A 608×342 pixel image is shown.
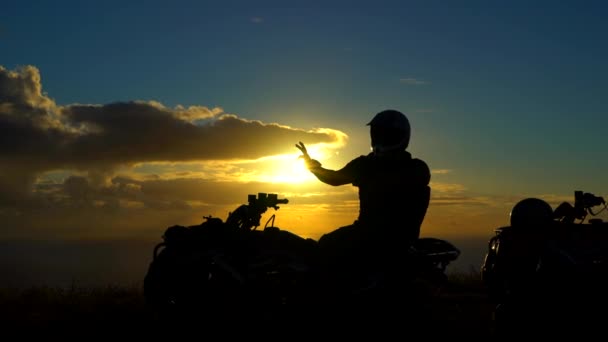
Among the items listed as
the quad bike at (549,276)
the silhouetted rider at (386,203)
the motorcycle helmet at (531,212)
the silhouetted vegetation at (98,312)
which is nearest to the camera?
the silhouetted rider at (386,203)

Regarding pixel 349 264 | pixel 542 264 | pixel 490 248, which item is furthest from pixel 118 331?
pixel 542 264

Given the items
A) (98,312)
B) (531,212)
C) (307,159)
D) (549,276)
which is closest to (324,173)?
(307,159)

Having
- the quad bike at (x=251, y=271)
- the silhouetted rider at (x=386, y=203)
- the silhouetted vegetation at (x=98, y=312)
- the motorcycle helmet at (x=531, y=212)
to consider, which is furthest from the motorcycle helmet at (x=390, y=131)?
the motorcycle helmet at (x=531, y=212)

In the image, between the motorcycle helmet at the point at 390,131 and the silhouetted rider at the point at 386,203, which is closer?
the silhouetted rider at the point at 386,203

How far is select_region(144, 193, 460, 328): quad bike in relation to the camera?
25.3 ft

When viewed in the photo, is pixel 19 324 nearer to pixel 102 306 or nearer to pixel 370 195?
pixel 102 306

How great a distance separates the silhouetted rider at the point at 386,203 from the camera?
25.0 ft

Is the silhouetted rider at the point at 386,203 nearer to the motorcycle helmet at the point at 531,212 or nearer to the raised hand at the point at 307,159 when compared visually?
the raised hand at the point at 307,159

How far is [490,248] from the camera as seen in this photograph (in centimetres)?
1020

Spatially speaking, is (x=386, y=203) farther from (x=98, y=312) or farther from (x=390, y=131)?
(x=98, y=312)

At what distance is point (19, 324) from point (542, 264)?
9.09 meters

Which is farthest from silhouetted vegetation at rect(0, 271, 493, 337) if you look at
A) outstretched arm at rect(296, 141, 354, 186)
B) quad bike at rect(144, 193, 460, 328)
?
outstretched arm at rect(296, 141, 354, 186)

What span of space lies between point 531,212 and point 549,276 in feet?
8.59

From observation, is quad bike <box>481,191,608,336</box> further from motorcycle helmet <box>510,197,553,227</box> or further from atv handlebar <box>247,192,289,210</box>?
atv handlebar <box>247,192,289,210</box>
